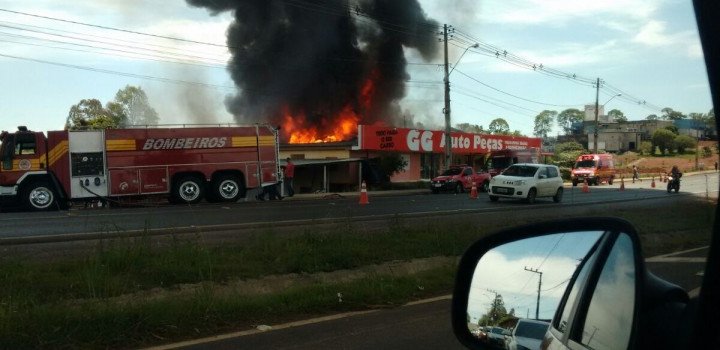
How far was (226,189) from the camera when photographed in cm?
2302

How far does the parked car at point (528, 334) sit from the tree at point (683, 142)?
0.88 m

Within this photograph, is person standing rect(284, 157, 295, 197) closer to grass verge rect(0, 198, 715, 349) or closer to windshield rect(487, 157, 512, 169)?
grass verge rect(0, 198, 715, 349)

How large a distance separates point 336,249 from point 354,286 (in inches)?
57.8

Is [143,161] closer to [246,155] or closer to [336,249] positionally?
[246,155]

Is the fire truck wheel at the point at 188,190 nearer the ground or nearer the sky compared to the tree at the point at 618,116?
nearer the ground

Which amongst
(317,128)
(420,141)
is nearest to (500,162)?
(420,141)

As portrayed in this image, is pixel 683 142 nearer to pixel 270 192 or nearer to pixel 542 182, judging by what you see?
pixel 542 182

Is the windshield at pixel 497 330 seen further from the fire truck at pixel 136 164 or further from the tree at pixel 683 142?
the fire truck at pixel 136 164

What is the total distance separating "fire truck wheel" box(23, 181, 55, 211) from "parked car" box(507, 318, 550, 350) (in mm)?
21557

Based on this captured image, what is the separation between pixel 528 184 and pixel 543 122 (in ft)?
158

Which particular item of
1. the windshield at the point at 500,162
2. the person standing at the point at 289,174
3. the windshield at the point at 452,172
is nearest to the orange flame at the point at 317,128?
the windshield at the point at 500,162

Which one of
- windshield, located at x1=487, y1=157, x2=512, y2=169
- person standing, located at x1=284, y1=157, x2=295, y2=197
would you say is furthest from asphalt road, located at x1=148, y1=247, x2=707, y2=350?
windshield, located at x1=487, y1=157, x2=512, y2=169

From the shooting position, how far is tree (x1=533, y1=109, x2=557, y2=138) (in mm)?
63844

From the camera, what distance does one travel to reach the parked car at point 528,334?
6.53 feet
